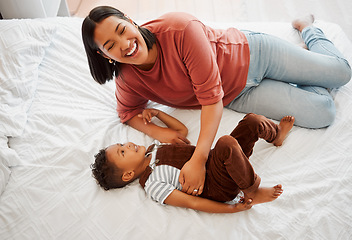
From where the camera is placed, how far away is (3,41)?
1.32 meters

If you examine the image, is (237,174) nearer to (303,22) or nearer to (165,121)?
(165,121)

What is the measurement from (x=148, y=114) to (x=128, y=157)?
9.7 inches

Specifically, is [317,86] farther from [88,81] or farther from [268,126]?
[88,81]

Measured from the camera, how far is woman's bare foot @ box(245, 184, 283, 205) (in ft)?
3.27

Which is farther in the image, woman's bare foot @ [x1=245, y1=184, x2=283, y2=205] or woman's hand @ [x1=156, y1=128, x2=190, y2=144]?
woman's hand @ [x1=156, y1=128, x2=190, y2=144]

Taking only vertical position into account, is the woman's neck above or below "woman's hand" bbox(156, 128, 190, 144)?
above

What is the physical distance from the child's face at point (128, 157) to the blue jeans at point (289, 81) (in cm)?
48

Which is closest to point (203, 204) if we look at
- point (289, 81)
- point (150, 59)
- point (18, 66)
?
point (150, 59)

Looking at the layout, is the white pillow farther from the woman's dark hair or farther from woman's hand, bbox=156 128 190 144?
woman's hand, bbox=156 128 190 144

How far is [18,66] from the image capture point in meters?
1.32

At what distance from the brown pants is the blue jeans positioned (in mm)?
156

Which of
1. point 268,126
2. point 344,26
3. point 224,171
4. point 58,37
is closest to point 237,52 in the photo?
point 268,126

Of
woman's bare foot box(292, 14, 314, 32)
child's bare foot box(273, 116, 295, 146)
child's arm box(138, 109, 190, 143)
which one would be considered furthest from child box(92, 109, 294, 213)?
woman's bare foot box(292, 14, 314, 32)

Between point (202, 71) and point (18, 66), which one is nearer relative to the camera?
point (202, 71)
